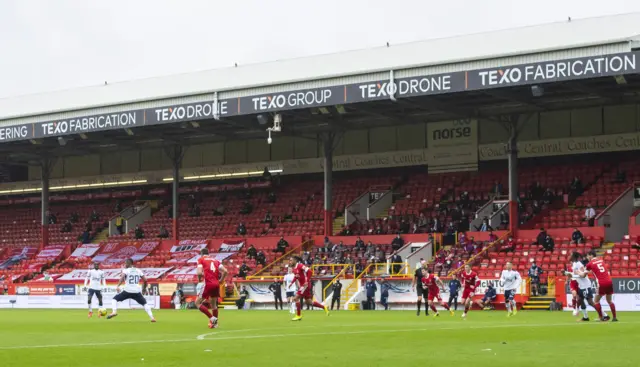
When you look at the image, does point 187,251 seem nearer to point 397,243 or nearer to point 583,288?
point 397,243

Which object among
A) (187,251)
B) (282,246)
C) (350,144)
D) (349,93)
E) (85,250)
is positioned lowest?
Answer: (187,251)

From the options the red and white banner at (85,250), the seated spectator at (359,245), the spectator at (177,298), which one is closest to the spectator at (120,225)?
the red and white banner at (85,250)

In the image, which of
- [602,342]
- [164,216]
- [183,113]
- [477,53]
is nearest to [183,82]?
[183,113]

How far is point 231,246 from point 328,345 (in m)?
41.8

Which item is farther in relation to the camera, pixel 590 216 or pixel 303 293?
pixel 590 216

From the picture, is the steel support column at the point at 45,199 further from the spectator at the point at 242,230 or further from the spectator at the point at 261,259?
the spectator at the point at 261,259

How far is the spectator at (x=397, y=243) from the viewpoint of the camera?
5350 cm

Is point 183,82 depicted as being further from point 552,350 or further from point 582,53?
point 552,350

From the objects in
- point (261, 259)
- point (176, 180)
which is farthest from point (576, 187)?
point (176, 180)

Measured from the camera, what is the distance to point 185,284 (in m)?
53.4

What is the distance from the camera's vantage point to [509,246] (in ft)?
165

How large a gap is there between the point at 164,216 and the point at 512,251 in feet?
94.6

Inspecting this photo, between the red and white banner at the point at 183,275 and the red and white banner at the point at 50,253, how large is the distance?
558 inches

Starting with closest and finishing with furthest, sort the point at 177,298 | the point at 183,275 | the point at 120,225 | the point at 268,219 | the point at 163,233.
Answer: the point at 177,298 < the point at 183,275 < the point at 268,219 < the point at 163,233 < the point at 120,225
